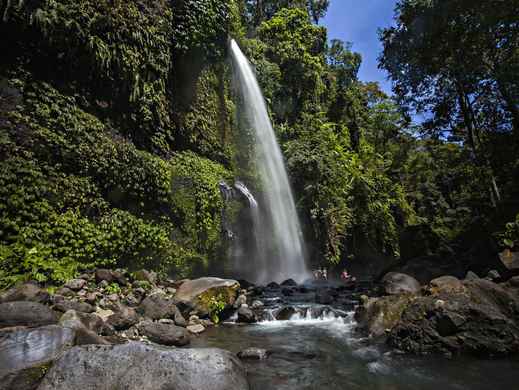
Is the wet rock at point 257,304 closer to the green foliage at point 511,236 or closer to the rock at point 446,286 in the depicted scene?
the rock at point 446,286

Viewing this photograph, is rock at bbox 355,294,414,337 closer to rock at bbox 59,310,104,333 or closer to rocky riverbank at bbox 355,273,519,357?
rocky riverbank at bbox 355,273,519,357

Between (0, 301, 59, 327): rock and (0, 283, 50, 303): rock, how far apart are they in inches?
38.7

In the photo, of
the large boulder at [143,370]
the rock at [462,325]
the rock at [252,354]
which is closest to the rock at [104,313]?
the rock at [252,354]

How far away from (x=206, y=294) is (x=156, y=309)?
1.39m

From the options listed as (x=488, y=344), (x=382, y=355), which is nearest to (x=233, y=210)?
(x=382, y=355)

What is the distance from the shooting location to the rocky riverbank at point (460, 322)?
5.65 m

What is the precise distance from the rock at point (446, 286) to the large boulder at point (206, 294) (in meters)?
4.90

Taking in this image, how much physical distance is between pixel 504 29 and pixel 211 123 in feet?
38.9

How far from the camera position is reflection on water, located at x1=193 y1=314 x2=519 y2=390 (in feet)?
15.3

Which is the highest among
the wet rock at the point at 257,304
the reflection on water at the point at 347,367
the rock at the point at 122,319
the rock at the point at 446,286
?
the rock at the point at 446,286

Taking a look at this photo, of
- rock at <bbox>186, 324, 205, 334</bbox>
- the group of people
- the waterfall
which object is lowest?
rock at <bbox>186, 324, 205, 334</bbox>

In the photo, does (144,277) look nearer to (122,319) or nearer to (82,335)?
(122,319)

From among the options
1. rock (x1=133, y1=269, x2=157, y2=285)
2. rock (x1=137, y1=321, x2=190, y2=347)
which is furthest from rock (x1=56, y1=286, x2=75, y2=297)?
rock (x1=133, y1=269, x2=157, y2=285)

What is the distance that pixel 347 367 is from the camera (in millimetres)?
5504
